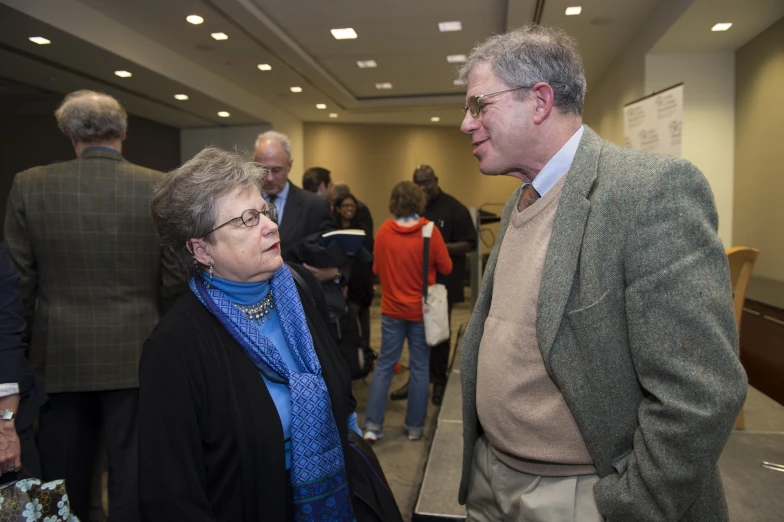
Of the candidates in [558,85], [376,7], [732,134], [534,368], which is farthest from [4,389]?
[732,134]

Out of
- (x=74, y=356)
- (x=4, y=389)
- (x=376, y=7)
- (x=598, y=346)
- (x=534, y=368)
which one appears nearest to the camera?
(x=598, y=346)

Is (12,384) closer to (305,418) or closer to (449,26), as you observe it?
(305,418)

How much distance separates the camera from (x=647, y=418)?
3.25ft

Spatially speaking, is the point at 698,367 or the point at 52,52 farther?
the point at 52,52

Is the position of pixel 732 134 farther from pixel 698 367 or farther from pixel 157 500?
pixel 157 500

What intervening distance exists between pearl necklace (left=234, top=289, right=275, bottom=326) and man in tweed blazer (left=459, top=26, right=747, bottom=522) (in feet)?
1.82

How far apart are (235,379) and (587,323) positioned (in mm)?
825

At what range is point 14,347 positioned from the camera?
176 cm

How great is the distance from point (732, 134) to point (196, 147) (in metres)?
9.32

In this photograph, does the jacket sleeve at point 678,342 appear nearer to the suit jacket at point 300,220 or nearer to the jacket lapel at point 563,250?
the jacket lapel at point 563,250

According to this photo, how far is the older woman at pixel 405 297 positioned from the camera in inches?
144

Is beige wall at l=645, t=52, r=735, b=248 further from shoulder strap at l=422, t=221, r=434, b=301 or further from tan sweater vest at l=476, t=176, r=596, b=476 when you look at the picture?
tan sweater vest at l=476, t=176, r=596, b=476

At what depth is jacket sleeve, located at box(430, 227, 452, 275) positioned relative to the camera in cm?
370

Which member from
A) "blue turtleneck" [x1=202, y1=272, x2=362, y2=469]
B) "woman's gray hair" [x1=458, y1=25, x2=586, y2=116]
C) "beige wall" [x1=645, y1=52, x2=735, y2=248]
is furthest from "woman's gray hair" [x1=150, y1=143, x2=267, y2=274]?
"beige wall" [x1=645, y1=52, x2=735, y2=248]
